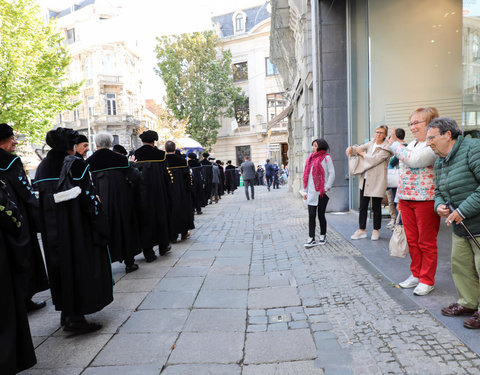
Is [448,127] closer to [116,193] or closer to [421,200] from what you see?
[421,200]

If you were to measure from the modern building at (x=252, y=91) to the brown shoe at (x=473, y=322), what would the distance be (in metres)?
32.2

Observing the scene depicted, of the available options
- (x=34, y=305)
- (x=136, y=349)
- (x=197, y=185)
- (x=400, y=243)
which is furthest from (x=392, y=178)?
(x=197, y=185)

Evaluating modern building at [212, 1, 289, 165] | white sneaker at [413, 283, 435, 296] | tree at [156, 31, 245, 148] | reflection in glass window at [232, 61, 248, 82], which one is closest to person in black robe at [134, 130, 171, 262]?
white sneaker at [413, 283, 435, 296]

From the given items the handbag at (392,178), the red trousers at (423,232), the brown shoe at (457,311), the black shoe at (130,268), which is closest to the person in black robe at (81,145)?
the black shoe at (130,268)

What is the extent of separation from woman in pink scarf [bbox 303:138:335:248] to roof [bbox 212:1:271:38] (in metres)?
34.9

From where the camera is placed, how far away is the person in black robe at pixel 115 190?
5.48 m

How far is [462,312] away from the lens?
136 inches

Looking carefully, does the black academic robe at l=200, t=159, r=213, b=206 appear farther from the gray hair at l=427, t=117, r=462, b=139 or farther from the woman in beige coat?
the gray hair at l=427, t=117, r=462, b=139

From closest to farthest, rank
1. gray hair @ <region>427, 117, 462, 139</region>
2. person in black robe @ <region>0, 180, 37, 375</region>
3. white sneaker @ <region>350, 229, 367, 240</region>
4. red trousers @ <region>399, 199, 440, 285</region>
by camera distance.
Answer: person in black robe @ <region>0, 180, 37, 375</region>
gray hair @ <region>427, 117, 462, 139</region>
red trousers @ <region>399, 199, 440, 285</region>
white sneaker @ <region>350, 229, 367, 240</region>

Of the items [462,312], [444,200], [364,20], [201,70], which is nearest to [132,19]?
[364,20]

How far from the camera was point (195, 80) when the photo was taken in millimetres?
34438

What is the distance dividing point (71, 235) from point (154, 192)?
306cm

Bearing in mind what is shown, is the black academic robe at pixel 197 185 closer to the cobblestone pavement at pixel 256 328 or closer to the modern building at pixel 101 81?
the cobblestone pavement at pixel 256 328

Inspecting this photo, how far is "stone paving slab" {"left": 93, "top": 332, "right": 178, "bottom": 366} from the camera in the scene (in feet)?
10.1
